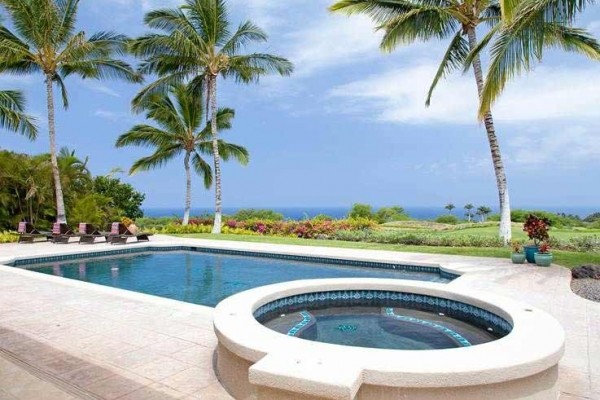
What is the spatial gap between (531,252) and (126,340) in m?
9.03

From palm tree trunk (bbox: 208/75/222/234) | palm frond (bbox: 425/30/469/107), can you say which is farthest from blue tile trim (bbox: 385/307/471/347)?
palm tree trunk (bbox: 208/75/222/234)

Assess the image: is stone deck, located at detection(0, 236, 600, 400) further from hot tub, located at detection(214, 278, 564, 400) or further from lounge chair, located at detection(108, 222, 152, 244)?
lounge chair, located at detection(108, 222, 152, 244)

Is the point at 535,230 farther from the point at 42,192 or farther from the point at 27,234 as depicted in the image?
the point at 42,192

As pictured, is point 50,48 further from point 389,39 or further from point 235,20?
point 389,39

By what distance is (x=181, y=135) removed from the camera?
2277 cm

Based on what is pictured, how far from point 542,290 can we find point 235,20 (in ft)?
55.6

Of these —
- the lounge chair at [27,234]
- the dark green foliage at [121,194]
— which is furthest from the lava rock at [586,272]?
the dark green foliage at [121,194]

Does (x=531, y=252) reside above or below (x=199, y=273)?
above

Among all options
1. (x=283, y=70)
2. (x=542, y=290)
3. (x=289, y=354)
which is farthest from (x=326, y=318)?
(x=283, y=70)

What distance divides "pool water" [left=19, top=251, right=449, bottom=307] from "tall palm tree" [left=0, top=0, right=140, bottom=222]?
703cm

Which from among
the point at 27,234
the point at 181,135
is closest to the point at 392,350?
the point at 27,234

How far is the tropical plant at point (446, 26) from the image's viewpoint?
1315 centimetres

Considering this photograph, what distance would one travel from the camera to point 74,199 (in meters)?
19.6

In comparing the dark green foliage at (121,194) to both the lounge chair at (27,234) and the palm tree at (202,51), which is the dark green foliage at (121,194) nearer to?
the palm tree at (202,51)
